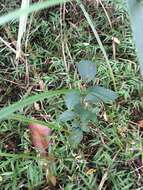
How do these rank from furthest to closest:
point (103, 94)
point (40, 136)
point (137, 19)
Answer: point (40, 136), point (103, 94), point (137, 19)

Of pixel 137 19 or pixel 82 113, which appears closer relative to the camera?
pixel 137 19

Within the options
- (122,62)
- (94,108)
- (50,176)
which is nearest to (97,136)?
(94,108)

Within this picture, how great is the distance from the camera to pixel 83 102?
3.51 ft

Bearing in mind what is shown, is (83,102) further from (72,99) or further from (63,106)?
(63,106)

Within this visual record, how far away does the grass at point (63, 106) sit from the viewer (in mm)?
1111

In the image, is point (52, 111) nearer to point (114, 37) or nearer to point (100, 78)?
point (100, 78)

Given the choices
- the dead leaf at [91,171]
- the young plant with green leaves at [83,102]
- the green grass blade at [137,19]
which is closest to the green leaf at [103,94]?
the young plant with green leaves at [83,102]

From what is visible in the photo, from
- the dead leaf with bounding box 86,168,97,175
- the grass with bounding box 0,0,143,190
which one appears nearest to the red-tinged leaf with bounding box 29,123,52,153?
the grass with bounding box 0,0,143,190

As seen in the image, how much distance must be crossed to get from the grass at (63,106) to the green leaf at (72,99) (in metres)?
0.16

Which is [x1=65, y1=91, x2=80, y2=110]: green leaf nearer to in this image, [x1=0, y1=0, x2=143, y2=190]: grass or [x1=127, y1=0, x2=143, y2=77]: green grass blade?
[x1=0, y1=0, x2=143, y2=190]: grass

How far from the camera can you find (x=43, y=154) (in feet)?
3.75

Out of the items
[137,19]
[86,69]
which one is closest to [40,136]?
[86,69]

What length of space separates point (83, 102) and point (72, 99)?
0.03 m

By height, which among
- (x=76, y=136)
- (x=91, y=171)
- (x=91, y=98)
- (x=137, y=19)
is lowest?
(x=91, y=171)
